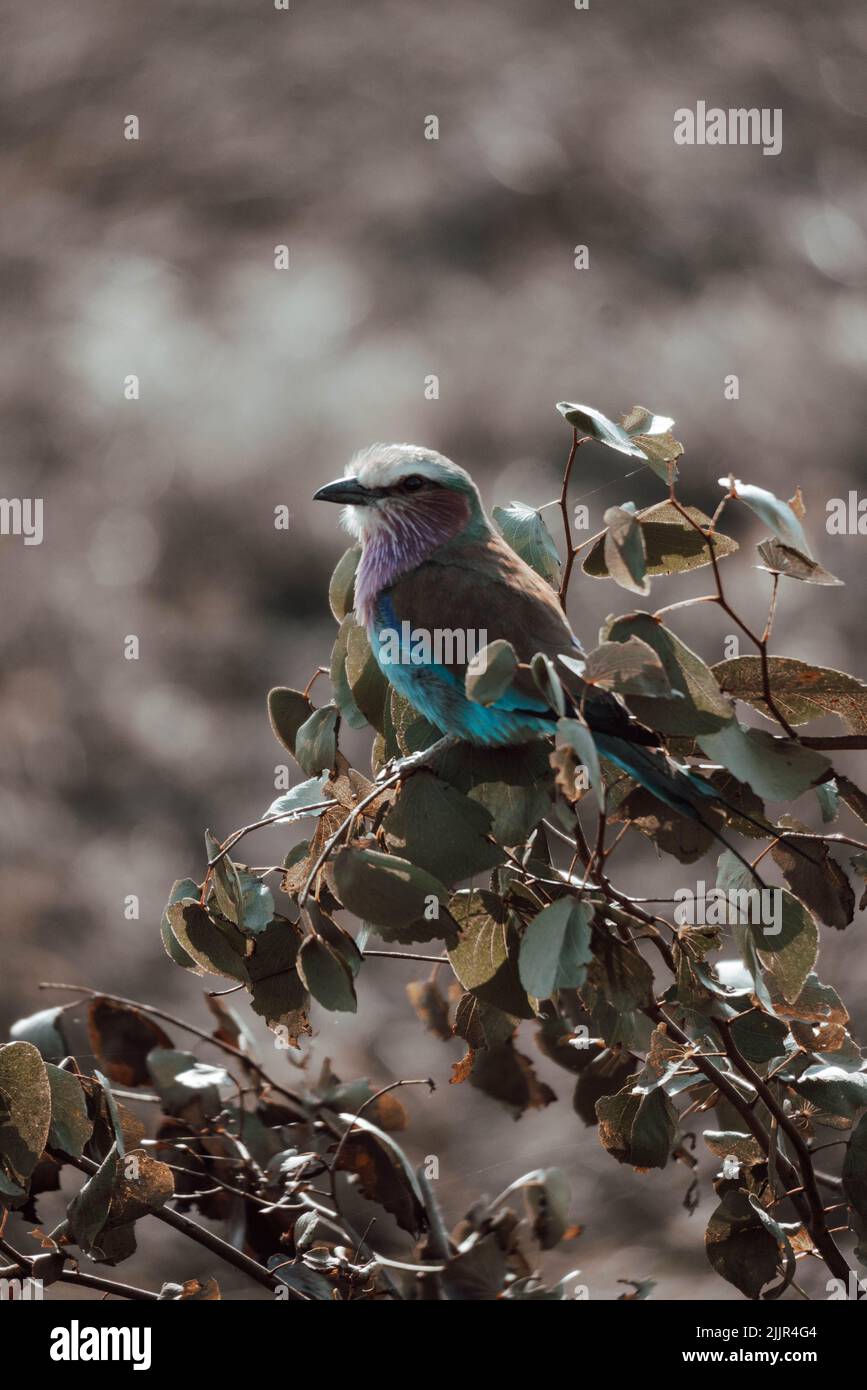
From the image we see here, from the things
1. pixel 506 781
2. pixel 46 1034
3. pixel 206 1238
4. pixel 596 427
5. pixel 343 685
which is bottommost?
pixel 206 1238

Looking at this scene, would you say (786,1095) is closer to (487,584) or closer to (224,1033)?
(487,584)

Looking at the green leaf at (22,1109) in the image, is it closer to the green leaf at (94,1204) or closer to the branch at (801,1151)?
the green leaf at (94,1204)

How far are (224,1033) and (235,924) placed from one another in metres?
0.64

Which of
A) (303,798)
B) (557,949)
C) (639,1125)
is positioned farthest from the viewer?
(303,798)

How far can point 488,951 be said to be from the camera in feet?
4.35

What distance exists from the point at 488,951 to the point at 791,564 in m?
0.51

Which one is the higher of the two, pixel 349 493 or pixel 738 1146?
pixel 349 493

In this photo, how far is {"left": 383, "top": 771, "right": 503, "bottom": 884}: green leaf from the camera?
49.4 inches

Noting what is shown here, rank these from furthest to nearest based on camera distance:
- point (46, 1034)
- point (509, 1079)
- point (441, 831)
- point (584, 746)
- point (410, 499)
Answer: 1. point (410, 499)
2. point (509, 1079)
3. point (46, 1034)
4. point (441, 831)
5. point (584, 746)

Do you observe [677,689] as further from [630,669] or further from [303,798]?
[303,798]

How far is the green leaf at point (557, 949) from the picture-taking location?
3.75 ft

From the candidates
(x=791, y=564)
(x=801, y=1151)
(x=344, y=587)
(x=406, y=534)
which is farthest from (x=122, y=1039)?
(x=791, y=564)

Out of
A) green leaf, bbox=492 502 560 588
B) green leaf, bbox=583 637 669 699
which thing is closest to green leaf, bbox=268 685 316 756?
green leaf, bbox=492 502 560 588

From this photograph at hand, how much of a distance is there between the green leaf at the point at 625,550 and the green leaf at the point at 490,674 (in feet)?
0.52
